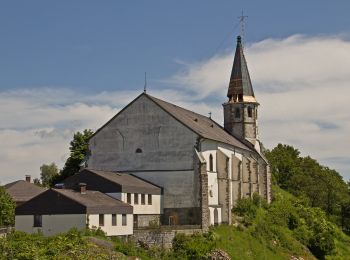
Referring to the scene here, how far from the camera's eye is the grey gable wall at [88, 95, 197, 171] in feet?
196

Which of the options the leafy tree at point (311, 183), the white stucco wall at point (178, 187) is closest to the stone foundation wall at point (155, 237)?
the white stucco wall at point (178, 187)

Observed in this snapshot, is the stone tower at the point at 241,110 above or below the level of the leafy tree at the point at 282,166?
above

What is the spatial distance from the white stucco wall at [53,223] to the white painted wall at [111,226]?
0.85 m

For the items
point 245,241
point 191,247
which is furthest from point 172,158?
point 191,247

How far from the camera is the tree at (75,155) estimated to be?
7650 cm

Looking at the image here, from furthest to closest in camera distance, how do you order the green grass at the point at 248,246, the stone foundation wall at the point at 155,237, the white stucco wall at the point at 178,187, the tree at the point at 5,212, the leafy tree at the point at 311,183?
the leafy tree at the point at 311,183 → the white stucco wall at the point at 178,187 → the tree at the point at 5,212 → the green grass at the point at 248,246 → the stone foundation wall at the point at 155,237

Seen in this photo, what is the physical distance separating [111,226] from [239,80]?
36122 millimetres

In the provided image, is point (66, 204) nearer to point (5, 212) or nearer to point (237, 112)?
point (5, 212)

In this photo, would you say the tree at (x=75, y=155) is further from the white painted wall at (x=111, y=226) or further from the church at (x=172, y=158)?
the white painted wall at (x=111, y=226)

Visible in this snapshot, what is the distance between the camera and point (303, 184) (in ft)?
321

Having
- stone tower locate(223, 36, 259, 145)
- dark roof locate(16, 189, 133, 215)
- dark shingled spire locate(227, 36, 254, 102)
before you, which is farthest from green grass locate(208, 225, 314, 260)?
dark shingled spire locate(227, 36, 254, 102)

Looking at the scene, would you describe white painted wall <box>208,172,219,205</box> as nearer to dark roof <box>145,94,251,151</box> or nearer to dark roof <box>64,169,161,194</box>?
dark roof <box>145,94,251,151</box>

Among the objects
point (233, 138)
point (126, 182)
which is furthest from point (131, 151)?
point (233, 138)

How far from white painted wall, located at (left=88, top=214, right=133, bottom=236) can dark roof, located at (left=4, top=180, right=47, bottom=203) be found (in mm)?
21942
